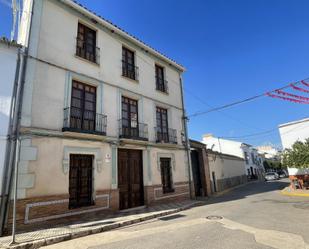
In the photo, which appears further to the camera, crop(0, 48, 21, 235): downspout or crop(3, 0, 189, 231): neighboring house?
crop(3, 0, 189, 231): neighboring house

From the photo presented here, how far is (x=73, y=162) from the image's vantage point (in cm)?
928

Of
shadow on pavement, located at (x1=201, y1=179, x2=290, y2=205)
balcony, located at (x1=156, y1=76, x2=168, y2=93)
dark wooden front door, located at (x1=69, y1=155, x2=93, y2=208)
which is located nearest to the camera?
dark wooden front door, located at (x1=69, y1=155, x2=93, y2=208)

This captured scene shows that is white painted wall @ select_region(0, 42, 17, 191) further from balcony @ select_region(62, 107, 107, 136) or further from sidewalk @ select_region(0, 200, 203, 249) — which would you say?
sidewalk @ select_region(0, 200, 203, 249)

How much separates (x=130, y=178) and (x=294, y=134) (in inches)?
612

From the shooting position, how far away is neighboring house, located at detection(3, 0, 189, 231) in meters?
8.19

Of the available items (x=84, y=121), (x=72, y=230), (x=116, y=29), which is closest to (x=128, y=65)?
(x=116, y=29)

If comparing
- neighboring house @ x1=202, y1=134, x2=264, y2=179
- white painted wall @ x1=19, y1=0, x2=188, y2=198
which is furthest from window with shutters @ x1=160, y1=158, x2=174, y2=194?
neighboring house @ x1=202, y1=134, x2=264, y2=179

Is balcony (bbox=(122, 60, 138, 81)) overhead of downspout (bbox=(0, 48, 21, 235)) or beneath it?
overhead

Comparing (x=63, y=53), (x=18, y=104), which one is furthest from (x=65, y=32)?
(x=18, y=104)

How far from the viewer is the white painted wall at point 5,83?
24.4 feet

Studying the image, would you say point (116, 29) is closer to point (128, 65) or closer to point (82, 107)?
point (128, 65)

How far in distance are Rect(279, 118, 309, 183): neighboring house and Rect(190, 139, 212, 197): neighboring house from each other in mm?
7262

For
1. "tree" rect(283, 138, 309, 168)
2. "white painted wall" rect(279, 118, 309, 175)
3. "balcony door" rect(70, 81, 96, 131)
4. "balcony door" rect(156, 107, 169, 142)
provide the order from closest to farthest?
"balcony door" rect(70, 81, 96, 131)
"balcony door" rect(156, 107, 169, 142)
"tree" rect(283, 138, 309, 168)
"white painted wall" rect(279, 118, 309, 175)

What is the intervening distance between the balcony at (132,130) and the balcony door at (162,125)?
4.53 feet
